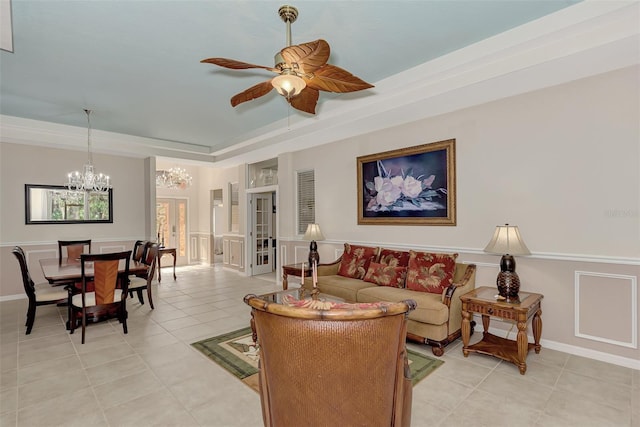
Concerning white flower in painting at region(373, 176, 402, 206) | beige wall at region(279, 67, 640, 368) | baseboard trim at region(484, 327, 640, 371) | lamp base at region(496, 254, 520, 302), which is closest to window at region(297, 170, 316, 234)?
white flower in painting at region(373, 176, 402, 206)

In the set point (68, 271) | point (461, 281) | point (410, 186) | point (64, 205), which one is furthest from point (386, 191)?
point (64, 205)

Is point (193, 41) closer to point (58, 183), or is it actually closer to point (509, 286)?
point (509, 286)

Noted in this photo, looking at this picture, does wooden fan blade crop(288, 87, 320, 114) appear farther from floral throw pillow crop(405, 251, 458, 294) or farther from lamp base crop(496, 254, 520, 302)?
lamp base crop(496, 254, 520, 302)

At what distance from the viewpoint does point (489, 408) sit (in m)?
2.25

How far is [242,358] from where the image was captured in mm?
3045

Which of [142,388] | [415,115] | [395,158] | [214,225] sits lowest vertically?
[142,388]

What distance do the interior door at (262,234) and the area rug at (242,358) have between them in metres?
3.86

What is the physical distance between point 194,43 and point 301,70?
132 centimetres

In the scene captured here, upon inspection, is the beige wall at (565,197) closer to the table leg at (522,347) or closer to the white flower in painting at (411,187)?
the white flower in painting at (411,187)

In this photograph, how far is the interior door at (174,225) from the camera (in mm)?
8797

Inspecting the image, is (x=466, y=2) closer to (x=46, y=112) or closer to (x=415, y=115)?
(x=415, y=115)

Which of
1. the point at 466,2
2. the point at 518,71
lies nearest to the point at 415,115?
the point at 518,71

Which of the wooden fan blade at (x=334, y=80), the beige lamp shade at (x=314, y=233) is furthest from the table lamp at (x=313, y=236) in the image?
the wooden fan blade at (x=334, y=80)

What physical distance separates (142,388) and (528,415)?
2881mm
